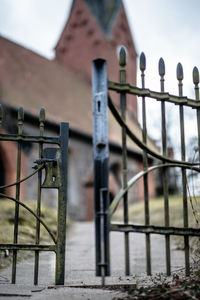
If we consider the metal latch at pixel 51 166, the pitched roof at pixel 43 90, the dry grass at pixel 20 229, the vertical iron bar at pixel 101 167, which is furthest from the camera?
the pitched roof at pixel 43 90

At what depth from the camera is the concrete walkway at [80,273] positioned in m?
2.94

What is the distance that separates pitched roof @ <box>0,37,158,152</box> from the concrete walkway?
33.5 ft

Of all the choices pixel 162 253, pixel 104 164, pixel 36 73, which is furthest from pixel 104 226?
pixel 36 73

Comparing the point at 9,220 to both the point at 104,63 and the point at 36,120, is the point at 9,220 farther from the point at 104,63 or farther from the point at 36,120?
the point at 36,120

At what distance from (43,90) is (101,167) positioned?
1678 centimetres

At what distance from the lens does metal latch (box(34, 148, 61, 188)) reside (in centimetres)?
361

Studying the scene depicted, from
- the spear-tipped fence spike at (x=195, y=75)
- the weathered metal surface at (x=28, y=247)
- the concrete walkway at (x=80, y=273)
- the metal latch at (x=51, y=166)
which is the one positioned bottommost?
the concrete walkway at (x=80, y=273)

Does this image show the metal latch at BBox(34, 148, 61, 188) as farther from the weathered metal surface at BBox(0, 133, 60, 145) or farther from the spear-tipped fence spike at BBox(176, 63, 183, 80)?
the spear-tipped fence spike at BBox(176, 63, 183, 80)

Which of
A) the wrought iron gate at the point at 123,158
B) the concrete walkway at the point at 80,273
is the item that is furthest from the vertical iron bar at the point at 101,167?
the concrete walkway at the point at 80,273

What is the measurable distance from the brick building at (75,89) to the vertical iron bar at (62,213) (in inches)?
407

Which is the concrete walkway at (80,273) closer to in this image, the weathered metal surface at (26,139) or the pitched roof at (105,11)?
the weathered metal surface at (26,139)

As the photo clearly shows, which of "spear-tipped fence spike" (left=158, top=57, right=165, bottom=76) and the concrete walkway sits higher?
"spear-tipped fence spike" (left=158, top=57, right=165, bottom=76)

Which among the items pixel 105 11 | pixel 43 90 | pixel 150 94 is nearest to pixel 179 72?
pixel 150 94

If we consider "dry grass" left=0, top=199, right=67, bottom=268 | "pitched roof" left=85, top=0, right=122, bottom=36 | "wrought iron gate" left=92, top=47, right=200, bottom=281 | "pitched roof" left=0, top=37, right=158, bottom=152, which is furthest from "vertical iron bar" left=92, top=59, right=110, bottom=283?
"pitched roof" left=85, top=0, right=122, bottom=36
